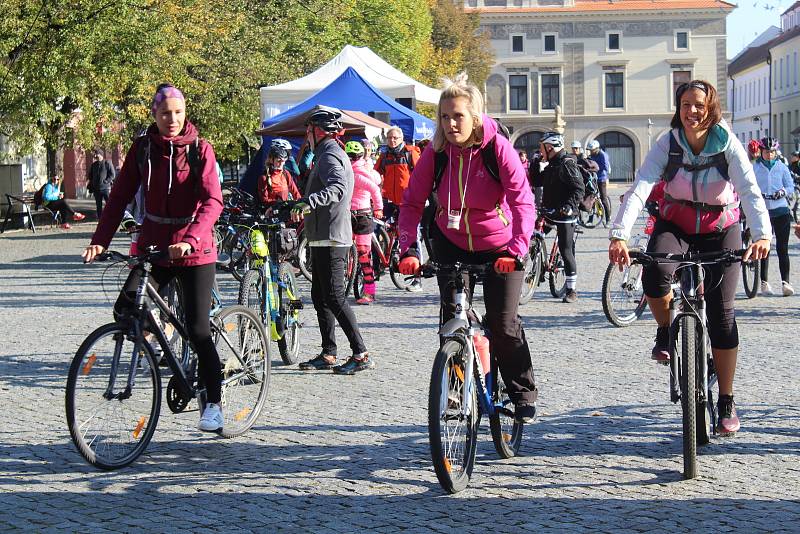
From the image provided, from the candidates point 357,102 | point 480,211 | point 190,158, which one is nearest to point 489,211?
point 480,211

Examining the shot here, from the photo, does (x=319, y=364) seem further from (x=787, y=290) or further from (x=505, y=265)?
(x=787, y=290)

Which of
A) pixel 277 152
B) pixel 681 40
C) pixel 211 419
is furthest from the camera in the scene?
pixel 681 40

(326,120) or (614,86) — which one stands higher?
(614,86)

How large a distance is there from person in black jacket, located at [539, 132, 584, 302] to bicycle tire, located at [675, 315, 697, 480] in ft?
27.0

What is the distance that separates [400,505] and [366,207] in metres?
9.06

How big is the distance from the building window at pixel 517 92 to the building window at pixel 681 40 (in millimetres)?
10461

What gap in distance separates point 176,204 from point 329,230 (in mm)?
2935

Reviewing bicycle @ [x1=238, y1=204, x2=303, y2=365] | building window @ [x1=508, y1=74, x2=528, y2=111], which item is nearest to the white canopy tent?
bicycle @ [x1=238, y1=204, x2=303, y2=365]

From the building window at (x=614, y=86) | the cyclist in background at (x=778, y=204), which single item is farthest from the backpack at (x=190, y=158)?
the building window at (x=614, y=86)

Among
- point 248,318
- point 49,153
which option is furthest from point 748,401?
point 49,153

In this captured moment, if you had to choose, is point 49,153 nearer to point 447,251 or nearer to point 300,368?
point 300,368

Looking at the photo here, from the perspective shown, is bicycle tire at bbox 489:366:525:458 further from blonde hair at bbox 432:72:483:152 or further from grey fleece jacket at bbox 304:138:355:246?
grey fleece jacket at bbox 304:138:355:246

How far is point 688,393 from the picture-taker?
5.89 metres

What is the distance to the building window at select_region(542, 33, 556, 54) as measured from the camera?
90.8 meters
